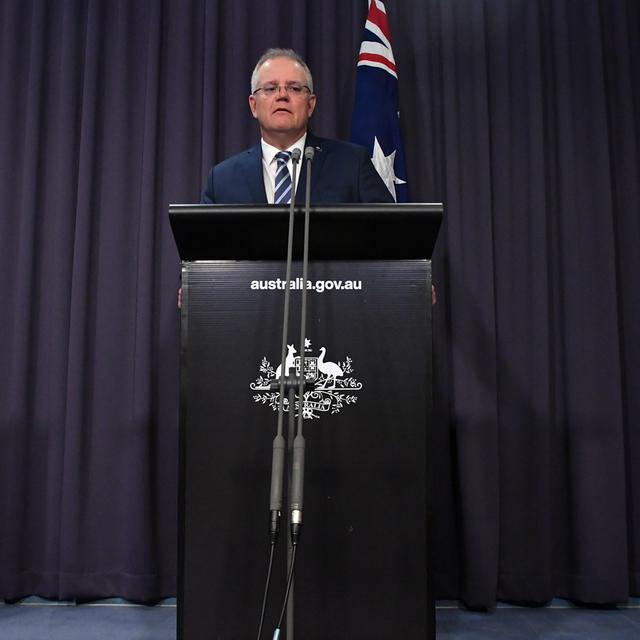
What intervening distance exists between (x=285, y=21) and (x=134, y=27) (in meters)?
0.70

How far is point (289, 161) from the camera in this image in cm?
196

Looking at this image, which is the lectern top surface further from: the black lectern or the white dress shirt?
the white dress shirt

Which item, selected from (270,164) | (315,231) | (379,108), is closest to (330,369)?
(315,231)

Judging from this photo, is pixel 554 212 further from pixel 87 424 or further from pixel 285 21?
pixel 87 424

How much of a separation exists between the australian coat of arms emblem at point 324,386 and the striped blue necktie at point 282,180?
625 millimetres

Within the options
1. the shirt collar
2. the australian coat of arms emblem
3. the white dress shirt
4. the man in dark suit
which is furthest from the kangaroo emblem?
the shirt collar

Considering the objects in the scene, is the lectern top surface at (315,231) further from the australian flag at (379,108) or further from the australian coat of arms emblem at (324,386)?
the australian flag at (379,108)

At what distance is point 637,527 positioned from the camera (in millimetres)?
2785

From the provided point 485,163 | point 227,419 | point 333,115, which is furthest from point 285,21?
point 227,419

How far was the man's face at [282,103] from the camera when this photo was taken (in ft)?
7.00

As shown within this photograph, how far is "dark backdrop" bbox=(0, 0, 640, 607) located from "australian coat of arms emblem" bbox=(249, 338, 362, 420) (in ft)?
4.43

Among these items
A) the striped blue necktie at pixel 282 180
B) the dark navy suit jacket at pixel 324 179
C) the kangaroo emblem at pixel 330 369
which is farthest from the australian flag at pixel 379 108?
the kangaroo emblem at pixel 330 369

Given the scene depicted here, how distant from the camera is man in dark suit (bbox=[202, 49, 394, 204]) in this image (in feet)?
6.61

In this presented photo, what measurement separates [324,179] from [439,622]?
1727 mm
